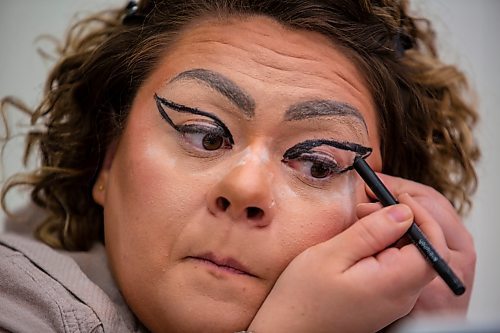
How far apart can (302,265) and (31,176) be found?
23.1 inches

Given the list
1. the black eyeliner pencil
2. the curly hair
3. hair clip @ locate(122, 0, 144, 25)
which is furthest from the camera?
hair clip @ locate(122, 0, 144, 25)

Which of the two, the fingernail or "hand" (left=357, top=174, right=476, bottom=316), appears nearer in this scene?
the fingernail

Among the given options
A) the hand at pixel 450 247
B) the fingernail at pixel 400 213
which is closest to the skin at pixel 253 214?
the fingernail at pixel 400 213

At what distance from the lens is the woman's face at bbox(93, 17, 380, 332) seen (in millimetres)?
859

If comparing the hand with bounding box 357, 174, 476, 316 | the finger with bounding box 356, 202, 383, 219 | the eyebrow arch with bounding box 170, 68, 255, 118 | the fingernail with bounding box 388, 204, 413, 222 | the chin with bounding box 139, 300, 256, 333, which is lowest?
the hand with bounding box 357, 174, 476, 316

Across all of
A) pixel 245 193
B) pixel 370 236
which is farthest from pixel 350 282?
pixel 245 193

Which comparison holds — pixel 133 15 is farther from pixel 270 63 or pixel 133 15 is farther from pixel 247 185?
pixel 247 185

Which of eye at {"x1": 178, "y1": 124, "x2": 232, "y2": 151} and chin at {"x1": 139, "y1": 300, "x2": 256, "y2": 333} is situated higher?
eye at {"x1": 178, "y1": 124, "x2": 232, "y2": 151}

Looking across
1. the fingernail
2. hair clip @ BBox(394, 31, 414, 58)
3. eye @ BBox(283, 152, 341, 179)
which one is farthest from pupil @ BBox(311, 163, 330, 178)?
hair clip @ BBox(394, 31, 414, 58)

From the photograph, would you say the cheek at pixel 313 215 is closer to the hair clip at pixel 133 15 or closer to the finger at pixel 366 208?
the finger at pixel 366 208

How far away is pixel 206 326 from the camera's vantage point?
86 centimetres

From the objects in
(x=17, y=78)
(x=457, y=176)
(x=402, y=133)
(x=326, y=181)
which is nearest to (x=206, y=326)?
(x=326, y=181)

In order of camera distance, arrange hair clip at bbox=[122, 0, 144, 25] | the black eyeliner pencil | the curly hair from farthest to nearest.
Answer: hair clip at bbox=[122, 0, 144, 25], the curly hair, the black eyeliner pencil

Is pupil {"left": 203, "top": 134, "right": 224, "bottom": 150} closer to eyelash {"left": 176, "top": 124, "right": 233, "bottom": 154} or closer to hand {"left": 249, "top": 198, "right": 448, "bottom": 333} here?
eyelash {"left": 176, "top": 124, "right": 233, "bottom": 154}
